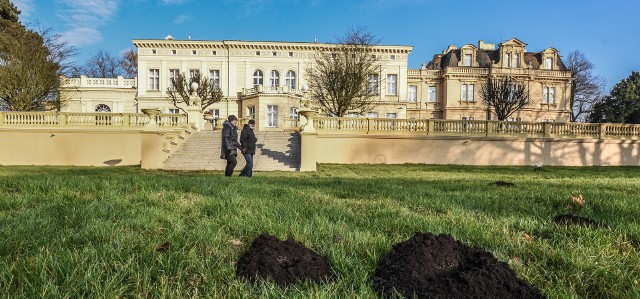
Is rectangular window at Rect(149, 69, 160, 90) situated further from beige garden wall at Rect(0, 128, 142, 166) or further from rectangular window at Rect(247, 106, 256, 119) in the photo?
beige garden wall at Rect(0, 128, 142, 166)

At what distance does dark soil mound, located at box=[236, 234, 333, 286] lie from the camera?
1.80 m

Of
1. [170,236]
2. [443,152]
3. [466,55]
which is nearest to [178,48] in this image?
[443,152]

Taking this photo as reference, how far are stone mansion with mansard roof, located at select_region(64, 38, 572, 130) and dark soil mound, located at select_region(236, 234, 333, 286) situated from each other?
1328 inches

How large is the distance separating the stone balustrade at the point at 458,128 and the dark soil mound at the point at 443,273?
1907 centimetres

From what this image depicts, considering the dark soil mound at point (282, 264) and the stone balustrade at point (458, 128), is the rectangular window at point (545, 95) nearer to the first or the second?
the stone balustrade at point (458, 128)

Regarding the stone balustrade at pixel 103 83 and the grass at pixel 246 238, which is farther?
the stone balustrade at pixel 103 83

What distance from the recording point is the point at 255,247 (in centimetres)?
211

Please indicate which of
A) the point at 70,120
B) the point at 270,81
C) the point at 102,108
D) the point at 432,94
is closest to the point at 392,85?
the point at 432,94

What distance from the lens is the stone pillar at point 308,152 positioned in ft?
→ 55.9

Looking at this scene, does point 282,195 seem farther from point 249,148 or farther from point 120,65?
point 120,65

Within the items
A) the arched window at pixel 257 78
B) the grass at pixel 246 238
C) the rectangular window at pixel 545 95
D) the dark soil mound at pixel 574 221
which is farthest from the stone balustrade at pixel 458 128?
the rectangular window at pixel 545 95

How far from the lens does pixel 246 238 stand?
8.56 feet

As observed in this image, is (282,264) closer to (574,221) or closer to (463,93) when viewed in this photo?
(574,221)

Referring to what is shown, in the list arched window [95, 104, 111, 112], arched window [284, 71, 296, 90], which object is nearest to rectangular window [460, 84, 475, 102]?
arched window [284, 71, 296, 90]
